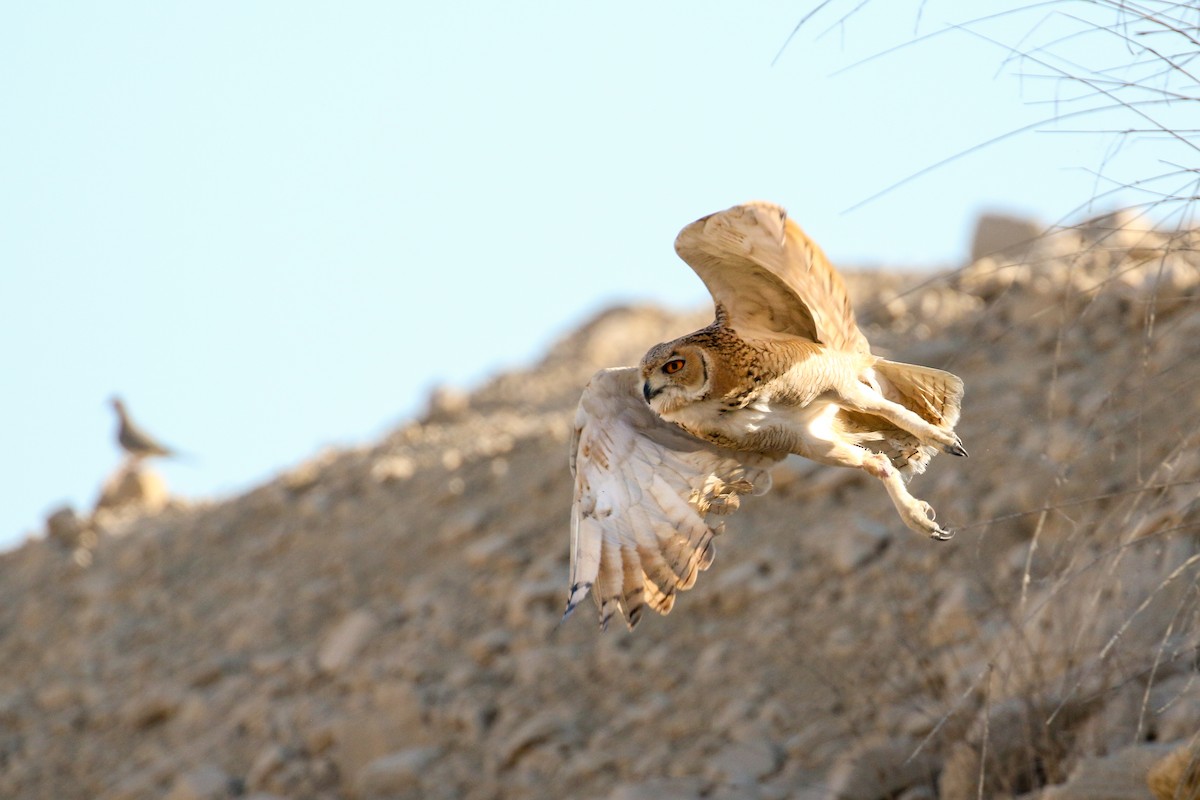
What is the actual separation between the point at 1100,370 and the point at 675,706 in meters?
2.71

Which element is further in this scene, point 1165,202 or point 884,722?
point 884,722

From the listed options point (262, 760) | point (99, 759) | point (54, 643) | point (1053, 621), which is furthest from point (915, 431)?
point (54, 643)

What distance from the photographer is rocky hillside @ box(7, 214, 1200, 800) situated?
5688 millimetres

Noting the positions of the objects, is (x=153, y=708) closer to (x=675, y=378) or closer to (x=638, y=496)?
(x=638, y=496)

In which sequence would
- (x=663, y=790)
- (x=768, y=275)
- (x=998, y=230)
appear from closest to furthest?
(x=768, y=275) → (x=663, y=790) → (x=998, y=230)

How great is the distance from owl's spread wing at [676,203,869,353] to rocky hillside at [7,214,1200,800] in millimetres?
931

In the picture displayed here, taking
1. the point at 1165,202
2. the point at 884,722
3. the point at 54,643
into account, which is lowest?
the point at 884,722

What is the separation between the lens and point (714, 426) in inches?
171

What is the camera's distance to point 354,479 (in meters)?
10.3

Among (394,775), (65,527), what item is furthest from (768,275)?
(65,527)

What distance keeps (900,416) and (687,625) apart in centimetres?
337

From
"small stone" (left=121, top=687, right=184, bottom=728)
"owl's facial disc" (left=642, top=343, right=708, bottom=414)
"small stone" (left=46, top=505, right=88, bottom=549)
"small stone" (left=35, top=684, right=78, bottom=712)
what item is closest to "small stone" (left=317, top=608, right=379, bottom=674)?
"small stone" (left=121, top=687, right=184, bottom=728)

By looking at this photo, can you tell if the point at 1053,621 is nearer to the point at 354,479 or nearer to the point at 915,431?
the point at 915,431

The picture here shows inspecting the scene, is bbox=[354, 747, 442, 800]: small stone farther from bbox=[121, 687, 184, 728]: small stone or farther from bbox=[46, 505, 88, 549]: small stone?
bbox=[46, 505, 88, 549]: small stone
